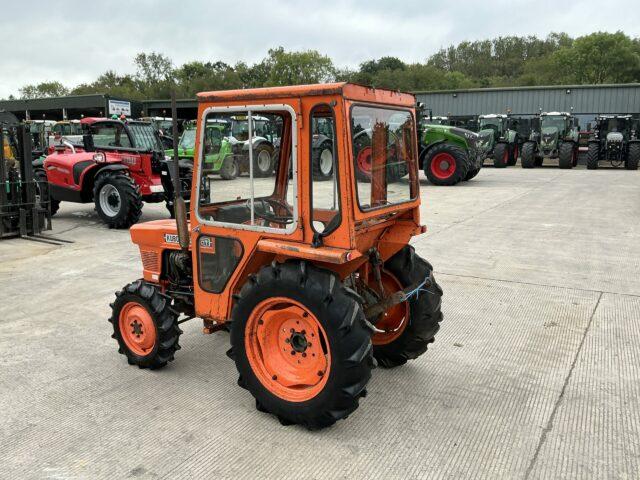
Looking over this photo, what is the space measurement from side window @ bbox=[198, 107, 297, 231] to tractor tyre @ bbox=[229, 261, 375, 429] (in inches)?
16.8

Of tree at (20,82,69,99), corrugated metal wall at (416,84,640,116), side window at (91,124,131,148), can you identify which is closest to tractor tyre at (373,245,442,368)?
side window at (91,124,131,148)

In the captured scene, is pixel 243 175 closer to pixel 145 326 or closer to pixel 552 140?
pixel 145 326

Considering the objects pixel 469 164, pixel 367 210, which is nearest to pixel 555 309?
pixel 367 210

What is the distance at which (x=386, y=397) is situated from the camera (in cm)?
352

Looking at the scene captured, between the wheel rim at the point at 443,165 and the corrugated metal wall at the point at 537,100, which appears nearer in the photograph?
the wheel rim at the point at 443,165

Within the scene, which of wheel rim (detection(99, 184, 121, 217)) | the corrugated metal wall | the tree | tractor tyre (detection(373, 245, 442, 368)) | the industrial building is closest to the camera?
tractor tyre (detection(373, 245, 442, 368))

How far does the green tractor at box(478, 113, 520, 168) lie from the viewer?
2223 cm

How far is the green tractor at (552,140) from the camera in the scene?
21.8 m

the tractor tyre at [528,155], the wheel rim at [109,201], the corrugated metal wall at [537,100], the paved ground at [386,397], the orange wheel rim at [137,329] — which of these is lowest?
the paved ground at [386,397]

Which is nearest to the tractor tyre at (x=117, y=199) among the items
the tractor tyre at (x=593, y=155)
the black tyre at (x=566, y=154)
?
the black tyre at (x=566, y=154)

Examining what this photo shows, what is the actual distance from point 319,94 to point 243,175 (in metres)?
0.83

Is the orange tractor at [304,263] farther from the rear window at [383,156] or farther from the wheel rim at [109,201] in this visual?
the wheel rim at [109,201]

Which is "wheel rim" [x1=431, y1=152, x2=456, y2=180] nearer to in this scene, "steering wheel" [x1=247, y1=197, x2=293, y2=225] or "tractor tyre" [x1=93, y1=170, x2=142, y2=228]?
"tractor tyre" [x1=93, y1=170, x2=142, y2=228]

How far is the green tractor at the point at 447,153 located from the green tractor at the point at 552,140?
696 centimetres
